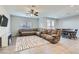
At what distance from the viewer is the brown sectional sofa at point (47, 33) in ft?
7.19

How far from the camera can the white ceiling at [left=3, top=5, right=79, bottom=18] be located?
2027 millimetres

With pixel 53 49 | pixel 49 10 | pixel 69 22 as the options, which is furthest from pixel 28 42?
pixel 69 22

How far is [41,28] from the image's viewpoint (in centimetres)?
223

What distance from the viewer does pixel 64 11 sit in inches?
84.5

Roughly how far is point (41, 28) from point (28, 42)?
1.72 ft

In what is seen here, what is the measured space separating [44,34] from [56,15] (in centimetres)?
63

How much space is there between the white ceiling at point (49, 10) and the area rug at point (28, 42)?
0.65m

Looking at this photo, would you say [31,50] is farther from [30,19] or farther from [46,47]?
[30,19]

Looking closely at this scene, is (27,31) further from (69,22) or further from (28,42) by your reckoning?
(69,22)

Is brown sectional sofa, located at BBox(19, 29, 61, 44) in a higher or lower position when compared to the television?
lower

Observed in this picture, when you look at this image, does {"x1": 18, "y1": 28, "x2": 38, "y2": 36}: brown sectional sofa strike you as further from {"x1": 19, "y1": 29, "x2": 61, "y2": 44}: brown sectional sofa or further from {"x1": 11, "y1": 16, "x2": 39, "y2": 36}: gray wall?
{"x1": 11, "y1": 16, "x2": 39, "y2": 36}: gray wall

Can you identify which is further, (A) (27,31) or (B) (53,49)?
(A) (27,31)

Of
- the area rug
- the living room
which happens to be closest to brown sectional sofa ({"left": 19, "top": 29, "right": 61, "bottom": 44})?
the living room

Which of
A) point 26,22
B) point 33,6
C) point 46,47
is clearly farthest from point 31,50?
point 33,6
